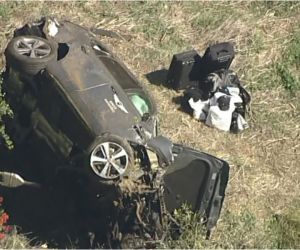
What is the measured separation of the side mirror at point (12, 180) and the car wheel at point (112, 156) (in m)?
0.91

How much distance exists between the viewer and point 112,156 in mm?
7445

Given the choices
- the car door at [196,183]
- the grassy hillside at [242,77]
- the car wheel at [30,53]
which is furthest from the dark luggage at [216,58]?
the car wheel at [30,53]

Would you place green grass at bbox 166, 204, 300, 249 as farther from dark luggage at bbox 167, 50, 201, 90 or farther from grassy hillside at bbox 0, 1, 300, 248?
dark luggage at bbox 167, 50, 201, 90

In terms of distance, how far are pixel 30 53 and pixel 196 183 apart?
6.30 feet

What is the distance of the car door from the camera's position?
8.03 m

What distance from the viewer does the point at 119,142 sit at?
24.4 feet

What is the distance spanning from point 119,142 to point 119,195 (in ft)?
1.66

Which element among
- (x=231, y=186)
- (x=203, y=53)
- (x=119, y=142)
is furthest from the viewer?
(x=203, y=53)

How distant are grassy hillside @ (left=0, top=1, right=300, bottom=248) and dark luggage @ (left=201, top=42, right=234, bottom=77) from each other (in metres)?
0.44

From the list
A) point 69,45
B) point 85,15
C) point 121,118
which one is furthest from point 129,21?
point 121,118

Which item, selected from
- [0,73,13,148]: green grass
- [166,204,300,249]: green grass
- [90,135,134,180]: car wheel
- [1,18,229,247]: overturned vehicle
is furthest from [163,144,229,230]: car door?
[0,73,13,148]: green grass

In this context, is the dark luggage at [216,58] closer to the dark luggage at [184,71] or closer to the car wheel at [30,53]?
the dark luggage at [184,71]

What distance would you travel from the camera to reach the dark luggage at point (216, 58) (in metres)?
10.1

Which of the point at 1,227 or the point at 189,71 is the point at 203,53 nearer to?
the point at 189,71
